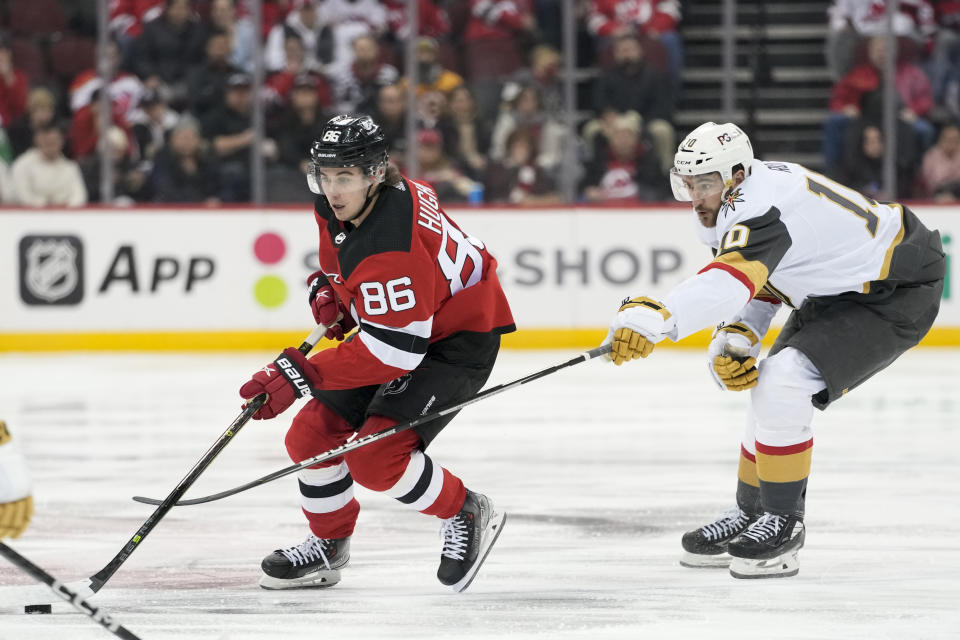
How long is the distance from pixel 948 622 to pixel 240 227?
6333 mm

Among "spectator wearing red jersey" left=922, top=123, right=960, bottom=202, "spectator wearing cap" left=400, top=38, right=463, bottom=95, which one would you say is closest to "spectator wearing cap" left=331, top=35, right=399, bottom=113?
"spectator wearing cap" left=400, top=38, right=463, bottom=95

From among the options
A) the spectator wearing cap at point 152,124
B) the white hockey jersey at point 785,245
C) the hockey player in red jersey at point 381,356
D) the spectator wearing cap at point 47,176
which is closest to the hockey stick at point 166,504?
the hockey player in red jersey at point 381,356

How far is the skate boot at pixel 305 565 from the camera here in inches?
141

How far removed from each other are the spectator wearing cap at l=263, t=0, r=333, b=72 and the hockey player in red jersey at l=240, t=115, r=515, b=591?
548cm

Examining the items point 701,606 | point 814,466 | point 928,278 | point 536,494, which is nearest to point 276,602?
point 701,606

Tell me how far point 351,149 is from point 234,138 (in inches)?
227

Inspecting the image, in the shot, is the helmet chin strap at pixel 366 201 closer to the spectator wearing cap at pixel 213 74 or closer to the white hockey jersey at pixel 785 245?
the white hockey jersey at pixel 785 245

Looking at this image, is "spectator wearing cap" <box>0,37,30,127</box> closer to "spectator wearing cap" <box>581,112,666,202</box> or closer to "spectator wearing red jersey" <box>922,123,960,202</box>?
"spectator wearing cap" <box>581,112,666,202</box>

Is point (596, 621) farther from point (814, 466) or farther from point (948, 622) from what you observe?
point (814, 466)

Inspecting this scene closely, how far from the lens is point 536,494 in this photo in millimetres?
4746

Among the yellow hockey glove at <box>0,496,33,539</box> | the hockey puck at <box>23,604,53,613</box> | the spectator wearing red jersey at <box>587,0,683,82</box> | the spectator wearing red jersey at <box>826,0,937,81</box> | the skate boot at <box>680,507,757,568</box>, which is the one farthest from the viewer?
the spectator wearing red jersey at <box>587,0,683,82</box>

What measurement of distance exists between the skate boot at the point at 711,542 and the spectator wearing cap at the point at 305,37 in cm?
584

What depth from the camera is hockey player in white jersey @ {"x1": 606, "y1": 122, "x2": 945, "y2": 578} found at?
3.43 m

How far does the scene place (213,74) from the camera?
8.98 metres
